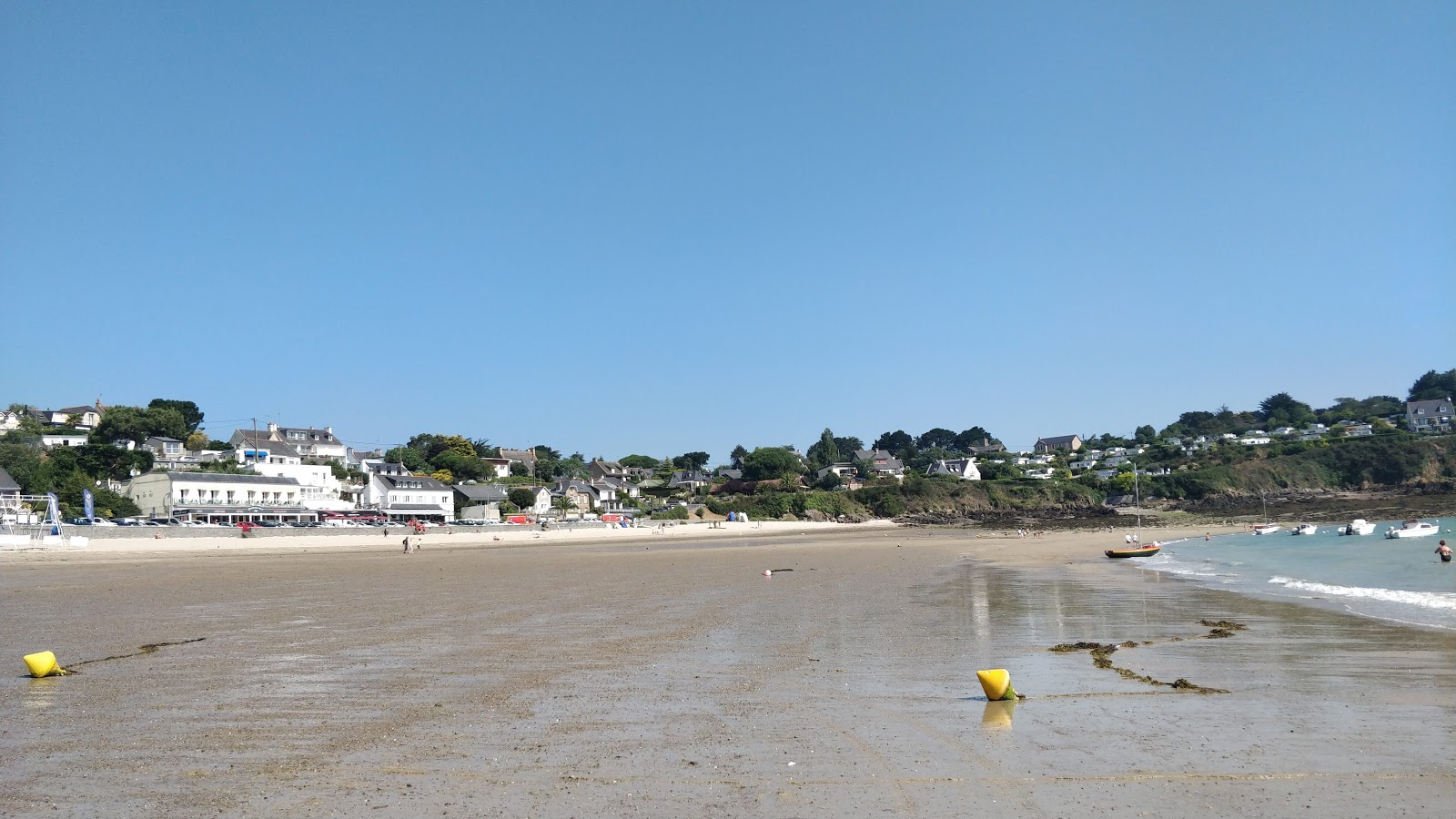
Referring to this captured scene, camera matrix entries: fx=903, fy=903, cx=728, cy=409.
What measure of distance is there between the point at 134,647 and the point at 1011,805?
13629 mm

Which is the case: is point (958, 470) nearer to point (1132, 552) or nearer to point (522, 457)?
point (522, 457)

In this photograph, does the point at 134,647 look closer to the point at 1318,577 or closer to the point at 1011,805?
the point at 1011,805

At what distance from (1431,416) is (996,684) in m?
190

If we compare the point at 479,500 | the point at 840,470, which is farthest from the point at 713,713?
the point at 840,470

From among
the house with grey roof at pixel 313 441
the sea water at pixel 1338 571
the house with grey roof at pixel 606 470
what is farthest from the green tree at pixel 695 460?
the sea water at pixel 1338 571

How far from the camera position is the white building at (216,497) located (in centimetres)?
7150

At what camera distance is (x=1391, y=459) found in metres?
123

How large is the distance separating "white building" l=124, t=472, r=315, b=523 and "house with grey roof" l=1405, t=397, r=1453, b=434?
174 m

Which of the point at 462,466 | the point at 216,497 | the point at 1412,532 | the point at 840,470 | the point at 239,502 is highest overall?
the point at 462,466

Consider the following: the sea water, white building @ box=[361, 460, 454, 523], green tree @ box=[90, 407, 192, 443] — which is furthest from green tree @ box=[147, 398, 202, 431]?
the sea water

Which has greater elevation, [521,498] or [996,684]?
[521,498]

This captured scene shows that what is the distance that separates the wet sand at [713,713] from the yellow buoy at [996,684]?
186 millimetres

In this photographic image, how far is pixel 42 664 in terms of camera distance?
11.5 m

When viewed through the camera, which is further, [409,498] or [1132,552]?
[409,498]
